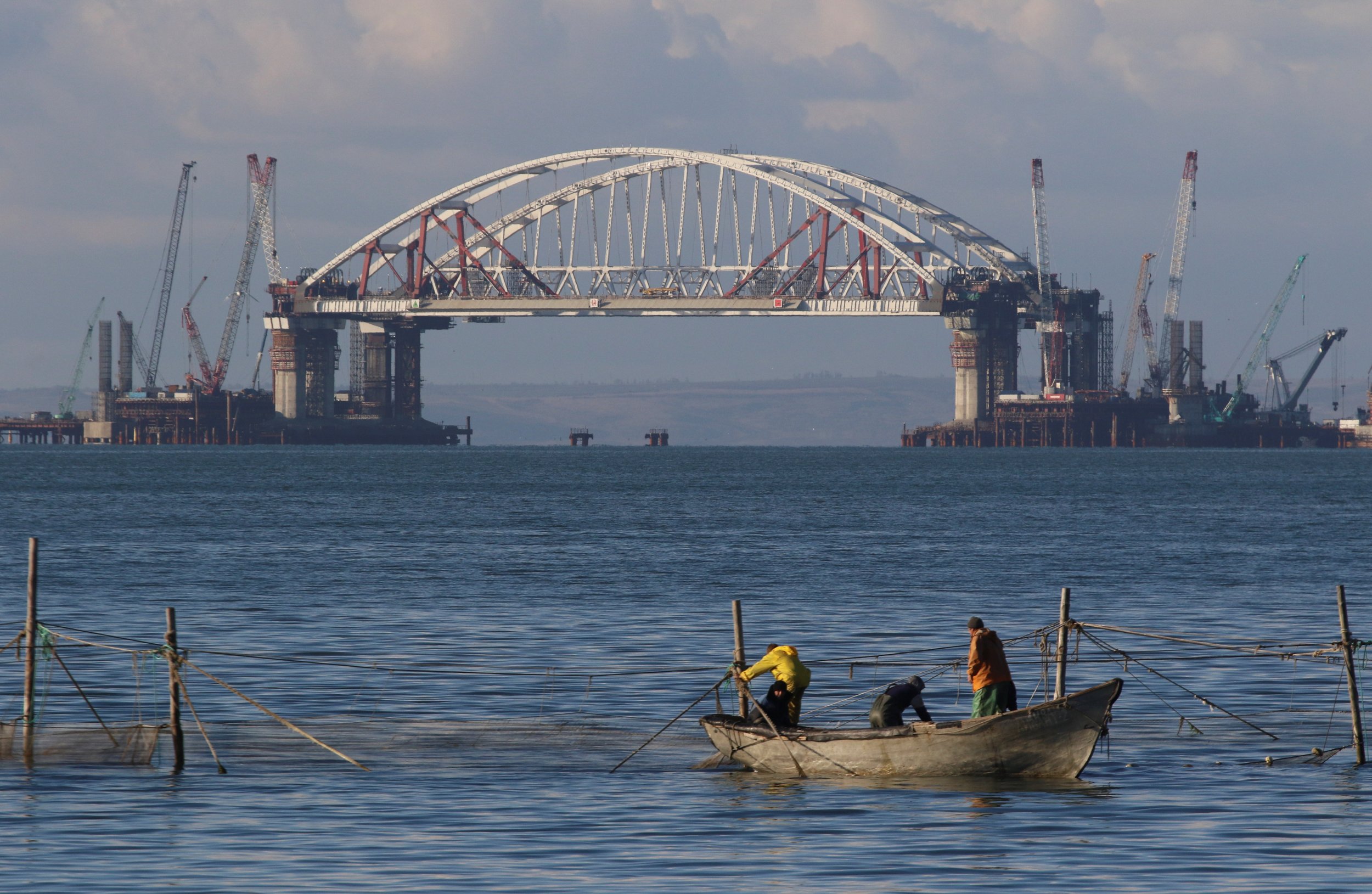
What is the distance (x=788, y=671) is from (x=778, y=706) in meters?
0.68

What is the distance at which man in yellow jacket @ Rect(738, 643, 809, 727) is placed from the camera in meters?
28.5

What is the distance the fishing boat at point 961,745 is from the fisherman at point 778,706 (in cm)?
15

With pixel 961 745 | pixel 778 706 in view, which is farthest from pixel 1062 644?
pixel 778 706

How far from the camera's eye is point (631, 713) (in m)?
35.7

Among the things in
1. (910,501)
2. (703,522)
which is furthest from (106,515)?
(910,501)

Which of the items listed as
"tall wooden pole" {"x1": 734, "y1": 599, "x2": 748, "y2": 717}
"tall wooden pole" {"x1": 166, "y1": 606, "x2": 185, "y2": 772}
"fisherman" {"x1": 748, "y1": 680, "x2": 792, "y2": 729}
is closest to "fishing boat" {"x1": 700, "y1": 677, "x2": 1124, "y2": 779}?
"fisherman" {"x1": 748, "y1": 680, "x2": 792, "y2": 729}

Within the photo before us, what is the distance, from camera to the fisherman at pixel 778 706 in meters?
28.8

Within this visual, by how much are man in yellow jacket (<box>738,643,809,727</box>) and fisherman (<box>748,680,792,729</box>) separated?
0.16 ft

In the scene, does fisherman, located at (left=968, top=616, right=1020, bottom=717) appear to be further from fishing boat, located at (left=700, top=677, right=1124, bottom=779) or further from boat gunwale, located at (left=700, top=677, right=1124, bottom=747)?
fishing boat, located at (left=700, top=677, right=1124, bottom=779)

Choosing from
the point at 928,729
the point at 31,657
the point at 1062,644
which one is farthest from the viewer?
the point at 31,657

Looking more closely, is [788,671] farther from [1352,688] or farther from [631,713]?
[1352,688]

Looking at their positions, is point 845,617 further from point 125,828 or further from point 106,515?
point 106,515

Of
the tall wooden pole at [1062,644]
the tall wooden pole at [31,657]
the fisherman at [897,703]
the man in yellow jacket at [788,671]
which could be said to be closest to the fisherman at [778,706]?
the man in yellow jacket at [788,671]

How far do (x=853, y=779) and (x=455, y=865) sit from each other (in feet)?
24.9
